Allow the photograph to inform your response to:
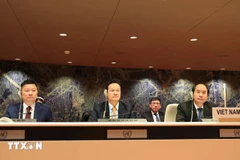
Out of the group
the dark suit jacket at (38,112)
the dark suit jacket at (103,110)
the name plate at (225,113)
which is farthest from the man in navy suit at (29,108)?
the name plate at (225,113)

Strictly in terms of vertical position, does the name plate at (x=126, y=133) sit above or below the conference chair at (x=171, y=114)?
below

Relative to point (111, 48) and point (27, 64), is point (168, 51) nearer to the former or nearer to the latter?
point (111, 48)

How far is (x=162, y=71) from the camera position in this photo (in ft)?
37.3

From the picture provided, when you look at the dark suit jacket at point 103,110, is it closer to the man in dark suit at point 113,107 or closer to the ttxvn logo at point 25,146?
the man in dark suit at point 113,107

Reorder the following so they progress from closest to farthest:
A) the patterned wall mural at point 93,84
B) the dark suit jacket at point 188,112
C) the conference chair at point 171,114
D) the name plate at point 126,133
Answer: the name plate at point 126,133 < the dark suit jacket at point 188,112 < the conference chair at point 171,114 < the patterned wall mural at point 93,84

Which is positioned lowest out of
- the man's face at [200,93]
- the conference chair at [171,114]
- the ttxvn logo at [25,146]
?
the ttxvn logo at [25,146]

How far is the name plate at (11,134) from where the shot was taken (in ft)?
7.43

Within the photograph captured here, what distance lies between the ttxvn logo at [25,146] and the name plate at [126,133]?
1.56 feet

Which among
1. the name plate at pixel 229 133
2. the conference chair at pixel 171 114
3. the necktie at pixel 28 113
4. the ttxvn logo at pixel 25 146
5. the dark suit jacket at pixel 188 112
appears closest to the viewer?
the ttxvn logo at pixel 25 146

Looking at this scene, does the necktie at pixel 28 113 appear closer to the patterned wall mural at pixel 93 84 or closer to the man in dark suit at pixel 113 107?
the man in dark suit at pixel 113 107

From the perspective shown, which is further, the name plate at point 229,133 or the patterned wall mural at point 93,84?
the patterned wall mural at point 93,84

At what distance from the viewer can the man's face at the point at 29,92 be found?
11.7 ft

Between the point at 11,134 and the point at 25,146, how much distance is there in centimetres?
12

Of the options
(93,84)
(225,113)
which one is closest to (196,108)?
(225,113)
